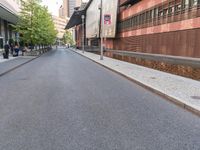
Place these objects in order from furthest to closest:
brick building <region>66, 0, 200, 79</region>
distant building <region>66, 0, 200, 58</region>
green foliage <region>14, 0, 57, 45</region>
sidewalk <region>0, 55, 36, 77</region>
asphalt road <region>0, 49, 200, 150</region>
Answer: green foliage <region>14, 0, 57, 45</region> < distant building <region>66, 0, 200, 58</region> < sidewalk <region>0, 55, 36, 77</region> < brick building <region>66, 0, 200, 79</region> < asphalt road <region>0, 49, 200, 150</region>

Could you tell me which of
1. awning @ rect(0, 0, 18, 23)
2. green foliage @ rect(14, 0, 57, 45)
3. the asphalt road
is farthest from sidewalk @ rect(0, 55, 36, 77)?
green foliage @ rect(14, 0, 57, 45)

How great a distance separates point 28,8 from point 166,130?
39.3 meters

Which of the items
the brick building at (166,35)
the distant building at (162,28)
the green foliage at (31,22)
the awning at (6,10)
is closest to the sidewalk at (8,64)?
Result: the brick building at (166,35)

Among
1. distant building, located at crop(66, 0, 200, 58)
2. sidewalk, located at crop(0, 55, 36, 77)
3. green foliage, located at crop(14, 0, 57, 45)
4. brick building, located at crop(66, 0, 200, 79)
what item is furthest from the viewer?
green foliage, located at crop(14, 0, 57, 45)

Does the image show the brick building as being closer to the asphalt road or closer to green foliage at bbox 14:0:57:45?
the asphalt road

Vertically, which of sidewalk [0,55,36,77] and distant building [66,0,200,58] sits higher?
distant building [66,0,200,58]

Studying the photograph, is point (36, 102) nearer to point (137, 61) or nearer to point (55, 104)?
point (55, 104)

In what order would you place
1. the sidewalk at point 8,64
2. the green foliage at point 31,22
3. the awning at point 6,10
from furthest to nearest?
the green foliage at point 31,22 → the awning at point 6,10 → the sidewalk at point 8,64

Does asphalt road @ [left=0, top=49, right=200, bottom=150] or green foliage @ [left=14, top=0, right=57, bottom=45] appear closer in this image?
asphalt road @ [left=0, top=49, right=200, bottom=150]

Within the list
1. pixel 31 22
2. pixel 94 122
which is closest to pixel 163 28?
pixel 94 122

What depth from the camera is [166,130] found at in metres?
5.43

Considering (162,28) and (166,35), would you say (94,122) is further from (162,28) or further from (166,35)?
(162,28)

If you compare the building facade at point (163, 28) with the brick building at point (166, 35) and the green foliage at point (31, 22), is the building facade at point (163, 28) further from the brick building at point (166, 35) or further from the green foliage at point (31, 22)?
the green foliage at point (31, 22)

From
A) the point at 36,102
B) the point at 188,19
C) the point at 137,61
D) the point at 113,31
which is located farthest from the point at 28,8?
the point at 36,102
